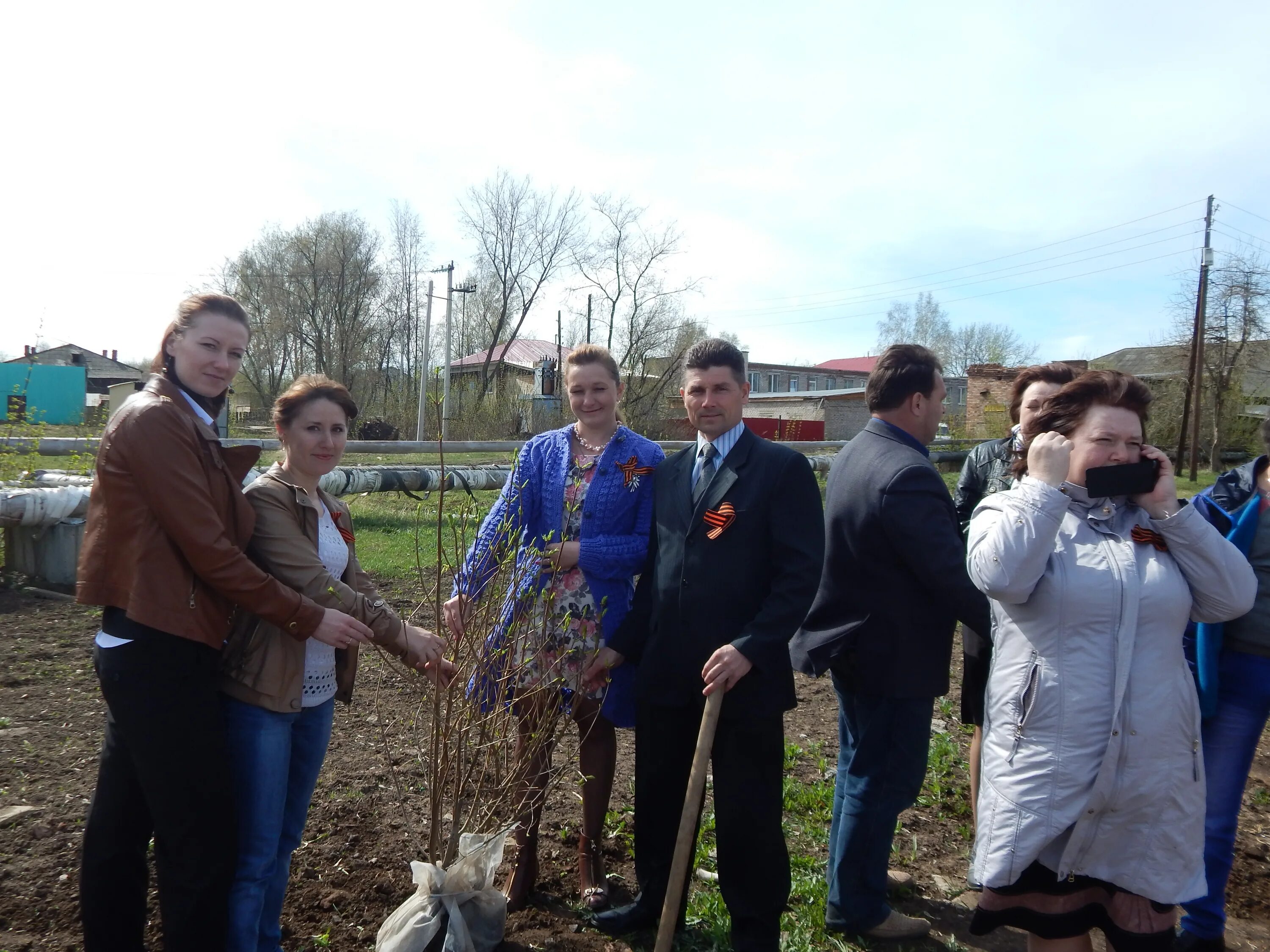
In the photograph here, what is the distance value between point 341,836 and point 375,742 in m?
0.88

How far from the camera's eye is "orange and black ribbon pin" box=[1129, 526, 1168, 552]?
2230mm

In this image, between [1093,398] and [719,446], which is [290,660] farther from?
[1093,398]

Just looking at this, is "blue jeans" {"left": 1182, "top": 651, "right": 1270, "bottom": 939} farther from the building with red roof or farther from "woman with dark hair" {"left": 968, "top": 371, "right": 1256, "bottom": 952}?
the building with red roof

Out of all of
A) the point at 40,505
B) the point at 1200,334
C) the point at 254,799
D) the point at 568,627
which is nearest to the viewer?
the point at 254,799

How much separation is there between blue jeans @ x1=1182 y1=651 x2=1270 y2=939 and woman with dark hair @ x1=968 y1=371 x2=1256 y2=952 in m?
0.90

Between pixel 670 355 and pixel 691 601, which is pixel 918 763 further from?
pixel 670 355

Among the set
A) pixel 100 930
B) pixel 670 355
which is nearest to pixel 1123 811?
pixel 100 930

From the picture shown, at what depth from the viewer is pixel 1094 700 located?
208 cm

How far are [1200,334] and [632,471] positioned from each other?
3029cm

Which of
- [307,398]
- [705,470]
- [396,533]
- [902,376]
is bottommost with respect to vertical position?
[396,533]

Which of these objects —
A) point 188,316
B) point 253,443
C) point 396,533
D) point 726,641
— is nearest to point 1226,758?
point 726,641

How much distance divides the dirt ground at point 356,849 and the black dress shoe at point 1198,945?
0.16m

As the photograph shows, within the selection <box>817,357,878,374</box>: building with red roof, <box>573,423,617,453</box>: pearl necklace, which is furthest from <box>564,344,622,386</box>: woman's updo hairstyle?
<box>817,357,878,374</box>: building with red roof

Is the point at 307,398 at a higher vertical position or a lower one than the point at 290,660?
higher
